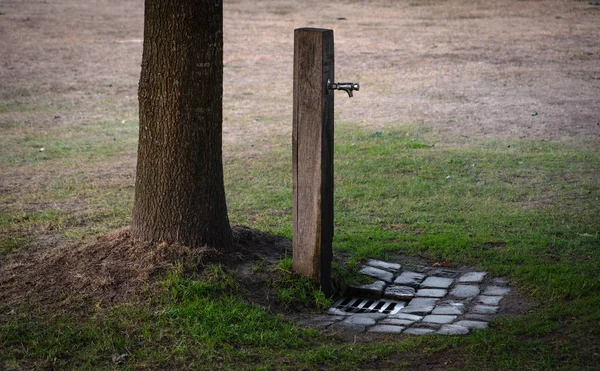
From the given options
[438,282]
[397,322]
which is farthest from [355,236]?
[397,322]

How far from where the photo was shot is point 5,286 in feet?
18.7

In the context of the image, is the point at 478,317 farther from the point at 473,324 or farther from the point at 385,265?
the point at 385,265

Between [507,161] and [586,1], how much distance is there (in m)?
15.9

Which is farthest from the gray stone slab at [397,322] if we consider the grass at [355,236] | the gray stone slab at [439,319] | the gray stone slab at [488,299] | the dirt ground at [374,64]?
the dirt ground at [374,64]

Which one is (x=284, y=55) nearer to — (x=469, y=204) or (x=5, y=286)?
(x=469, y=204)

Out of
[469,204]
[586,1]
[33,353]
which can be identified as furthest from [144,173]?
[586,1]

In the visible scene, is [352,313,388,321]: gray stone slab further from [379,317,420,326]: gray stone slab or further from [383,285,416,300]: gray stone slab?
[383,285,416,300]: gray stone slab

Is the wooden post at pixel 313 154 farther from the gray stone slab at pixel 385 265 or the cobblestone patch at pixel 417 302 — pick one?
the gray stone slab at pixel 385 265

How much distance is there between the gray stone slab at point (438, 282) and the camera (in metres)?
6.12

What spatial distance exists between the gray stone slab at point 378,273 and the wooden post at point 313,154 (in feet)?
1.87

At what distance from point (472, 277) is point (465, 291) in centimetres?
31

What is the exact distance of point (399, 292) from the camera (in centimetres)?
599

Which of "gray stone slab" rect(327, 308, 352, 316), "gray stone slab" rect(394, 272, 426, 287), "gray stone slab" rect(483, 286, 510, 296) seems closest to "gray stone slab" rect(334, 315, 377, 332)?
"gray stone slab" rect(327, 308, 352, 316)

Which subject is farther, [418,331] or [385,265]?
[385,265]
